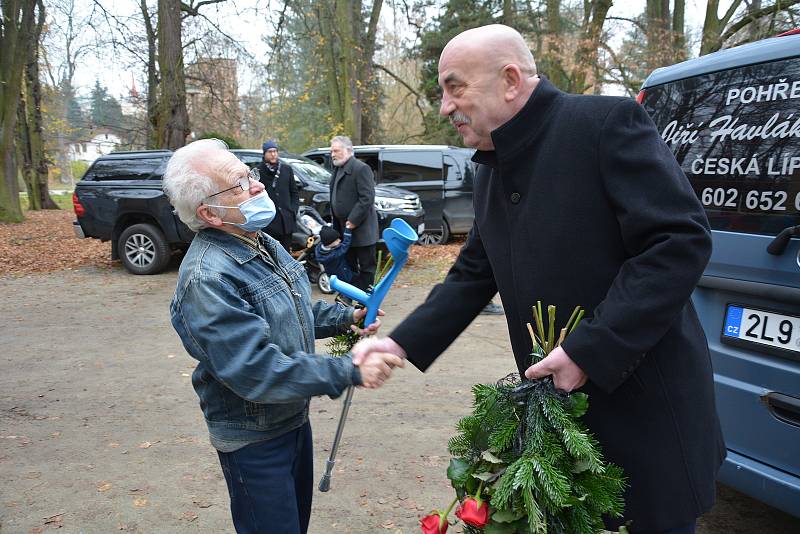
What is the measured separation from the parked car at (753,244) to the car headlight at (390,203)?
7.75 m

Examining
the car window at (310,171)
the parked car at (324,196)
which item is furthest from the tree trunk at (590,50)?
the car window at (310,171)

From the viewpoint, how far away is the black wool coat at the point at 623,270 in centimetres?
156

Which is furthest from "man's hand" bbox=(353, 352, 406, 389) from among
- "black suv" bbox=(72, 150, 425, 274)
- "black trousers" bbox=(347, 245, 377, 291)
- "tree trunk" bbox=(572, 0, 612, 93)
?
"tree trunk" bbox=(572, 0, 612, 93)

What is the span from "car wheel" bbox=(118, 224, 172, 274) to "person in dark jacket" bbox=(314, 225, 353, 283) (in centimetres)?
390

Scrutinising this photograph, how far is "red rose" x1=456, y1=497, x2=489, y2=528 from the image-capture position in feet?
5.25

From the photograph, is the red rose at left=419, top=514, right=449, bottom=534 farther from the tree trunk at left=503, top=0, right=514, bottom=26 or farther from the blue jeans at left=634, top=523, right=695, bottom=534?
the tree trunk at left=503, top=0, right=514, bottom=26

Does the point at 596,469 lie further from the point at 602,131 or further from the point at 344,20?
the point at 344,20

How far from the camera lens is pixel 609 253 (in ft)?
5.53

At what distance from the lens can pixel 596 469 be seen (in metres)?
1.60

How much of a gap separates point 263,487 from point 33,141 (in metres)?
25.2

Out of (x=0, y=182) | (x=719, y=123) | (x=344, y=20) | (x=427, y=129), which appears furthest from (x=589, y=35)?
(x=0, y=182)

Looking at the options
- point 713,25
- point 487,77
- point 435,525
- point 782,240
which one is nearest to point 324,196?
point 782,240

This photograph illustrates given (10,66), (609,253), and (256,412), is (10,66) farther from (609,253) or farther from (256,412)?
(609,253)

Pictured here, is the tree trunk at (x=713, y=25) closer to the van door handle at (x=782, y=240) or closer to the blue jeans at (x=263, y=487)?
the van door handle at (x=782, y=240)
